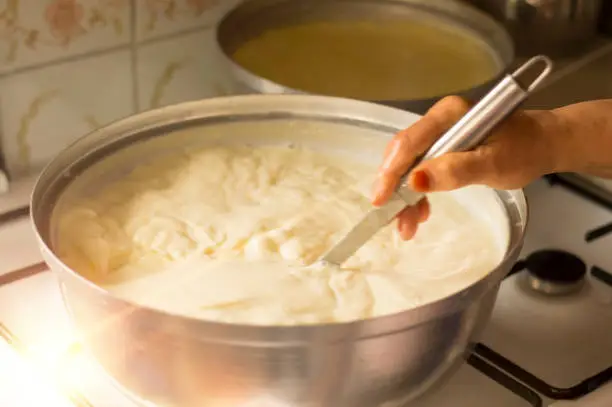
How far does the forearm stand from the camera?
62 cm

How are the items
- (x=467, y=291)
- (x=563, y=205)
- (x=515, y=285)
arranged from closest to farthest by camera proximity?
(x=467, y=291) < (x=515, y=285) < (x=563, y=205)

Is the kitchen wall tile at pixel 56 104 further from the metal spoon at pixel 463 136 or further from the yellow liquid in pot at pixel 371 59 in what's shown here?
the metal spoon at pixel 463 136

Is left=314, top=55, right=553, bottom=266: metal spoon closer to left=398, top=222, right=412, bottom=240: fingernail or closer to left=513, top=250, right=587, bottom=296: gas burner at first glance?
left=398, top=222, right=412, bottom=240: fingernail

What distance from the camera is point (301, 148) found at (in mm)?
780

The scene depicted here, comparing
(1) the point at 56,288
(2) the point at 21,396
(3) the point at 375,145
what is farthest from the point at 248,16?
(2) the point at 21,396

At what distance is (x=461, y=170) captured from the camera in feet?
1.74

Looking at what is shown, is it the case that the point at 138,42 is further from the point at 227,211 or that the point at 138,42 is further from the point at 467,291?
the point at 467,291

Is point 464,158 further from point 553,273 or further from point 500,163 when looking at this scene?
point 553,273

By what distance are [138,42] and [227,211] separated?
27cm

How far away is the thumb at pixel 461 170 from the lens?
53cm

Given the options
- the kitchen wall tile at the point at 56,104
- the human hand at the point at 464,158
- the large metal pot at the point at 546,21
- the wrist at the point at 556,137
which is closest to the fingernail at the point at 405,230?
the human hand at the point at 464,158

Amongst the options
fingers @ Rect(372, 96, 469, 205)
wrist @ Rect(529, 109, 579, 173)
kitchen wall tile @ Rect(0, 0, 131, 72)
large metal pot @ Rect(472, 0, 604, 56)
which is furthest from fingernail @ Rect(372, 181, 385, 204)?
large metal pot @ Rect(472, 0, 604, 56)

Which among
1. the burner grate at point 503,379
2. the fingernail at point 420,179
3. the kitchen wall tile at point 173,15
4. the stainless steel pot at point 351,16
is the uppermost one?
the fingernail at point 420,179

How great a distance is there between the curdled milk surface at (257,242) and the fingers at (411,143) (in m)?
0.07
